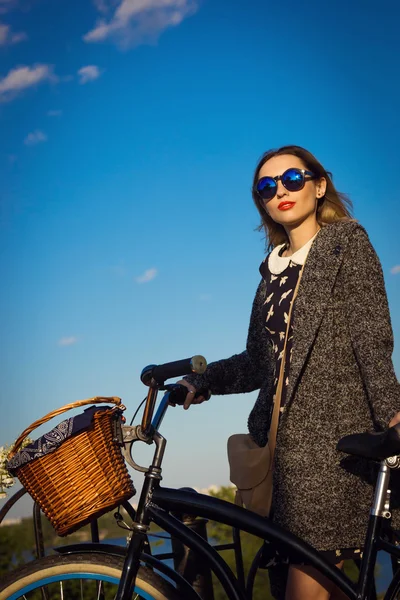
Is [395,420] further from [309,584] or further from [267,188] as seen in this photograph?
[267,188]

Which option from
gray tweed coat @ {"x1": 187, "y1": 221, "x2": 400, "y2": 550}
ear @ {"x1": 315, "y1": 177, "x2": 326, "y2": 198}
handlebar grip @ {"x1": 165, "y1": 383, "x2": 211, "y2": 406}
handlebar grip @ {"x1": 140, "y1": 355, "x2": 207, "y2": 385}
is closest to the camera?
handlebar grip @ {"x1": 140, "y1": 355, "x2": 207, "y2": 385}

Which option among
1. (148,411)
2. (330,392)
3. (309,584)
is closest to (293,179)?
(330,392)

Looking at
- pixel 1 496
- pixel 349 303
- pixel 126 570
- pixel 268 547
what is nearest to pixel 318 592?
pixel 268 547

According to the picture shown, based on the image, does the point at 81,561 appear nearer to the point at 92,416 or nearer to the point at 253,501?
the point at 92,416

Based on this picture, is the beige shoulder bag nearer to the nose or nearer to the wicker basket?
the nose

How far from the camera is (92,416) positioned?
1722 mm

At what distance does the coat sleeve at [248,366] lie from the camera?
237 centimetres

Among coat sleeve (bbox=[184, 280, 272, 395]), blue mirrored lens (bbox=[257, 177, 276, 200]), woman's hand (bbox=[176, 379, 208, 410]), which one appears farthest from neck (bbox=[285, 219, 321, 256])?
woman's hand (bbox=[176, 379, 208, 410])

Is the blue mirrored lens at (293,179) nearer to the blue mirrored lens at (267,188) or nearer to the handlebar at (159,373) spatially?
the blue mirrored lens at (267,188)

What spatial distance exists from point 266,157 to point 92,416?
3.81ft

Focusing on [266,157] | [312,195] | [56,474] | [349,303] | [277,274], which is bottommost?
[56,474]

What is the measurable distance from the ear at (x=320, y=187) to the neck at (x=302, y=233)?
0.10 metres

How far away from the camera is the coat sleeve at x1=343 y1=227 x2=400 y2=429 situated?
194 cm

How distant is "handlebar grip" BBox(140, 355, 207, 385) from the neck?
711mm
